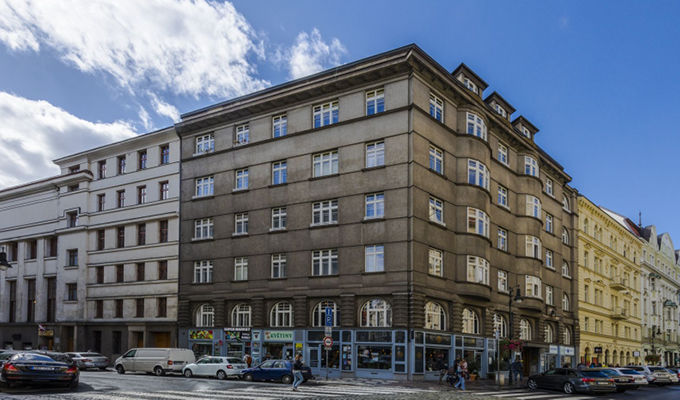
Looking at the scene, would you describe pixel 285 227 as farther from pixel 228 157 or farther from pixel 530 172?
pixel 530 172

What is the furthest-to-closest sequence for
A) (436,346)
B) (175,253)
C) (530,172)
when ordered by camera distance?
(530,172)
(175,253)
(436,346)

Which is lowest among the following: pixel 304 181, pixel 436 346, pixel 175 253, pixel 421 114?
pixel 436 346

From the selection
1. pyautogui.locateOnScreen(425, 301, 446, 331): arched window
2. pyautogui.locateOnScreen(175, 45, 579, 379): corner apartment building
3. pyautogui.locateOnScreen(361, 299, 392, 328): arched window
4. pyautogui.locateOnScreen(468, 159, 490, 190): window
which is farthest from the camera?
pyautogui.locateOnScreen(468, 159, 490, 190): window

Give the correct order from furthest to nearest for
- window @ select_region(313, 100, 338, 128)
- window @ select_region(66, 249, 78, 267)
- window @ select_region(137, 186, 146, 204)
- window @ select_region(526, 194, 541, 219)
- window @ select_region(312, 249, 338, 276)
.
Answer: window @ select_region(66, 249, 78, 267), window @ select_region(137, 186, 146, 204), window @ select_region(526, 194, 541, 219), window @ select_region(313, 100, 338, 128), window @ select_region(312, 249, 338, 276)

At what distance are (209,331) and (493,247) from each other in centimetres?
2044

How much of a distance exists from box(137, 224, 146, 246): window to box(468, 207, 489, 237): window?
82.9 feet

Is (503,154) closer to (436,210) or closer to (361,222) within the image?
(436,210)

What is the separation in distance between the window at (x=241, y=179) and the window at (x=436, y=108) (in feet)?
44.1

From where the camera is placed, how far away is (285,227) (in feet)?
143

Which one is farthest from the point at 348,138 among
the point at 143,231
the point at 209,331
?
the point at 143,231

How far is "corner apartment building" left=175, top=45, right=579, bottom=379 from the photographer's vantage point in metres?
39.1

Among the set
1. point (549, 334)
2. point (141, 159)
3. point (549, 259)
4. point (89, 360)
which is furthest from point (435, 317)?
point (141, 159)

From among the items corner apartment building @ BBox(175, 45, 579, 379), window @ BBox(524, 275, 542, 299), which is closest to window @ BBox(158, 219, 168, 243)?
corner apartment building @ BBox(175, 45, 579, 379)

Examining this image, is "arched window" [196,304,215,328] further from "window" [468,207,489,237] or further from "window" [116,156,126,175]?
"window" [468,207,489,237]
